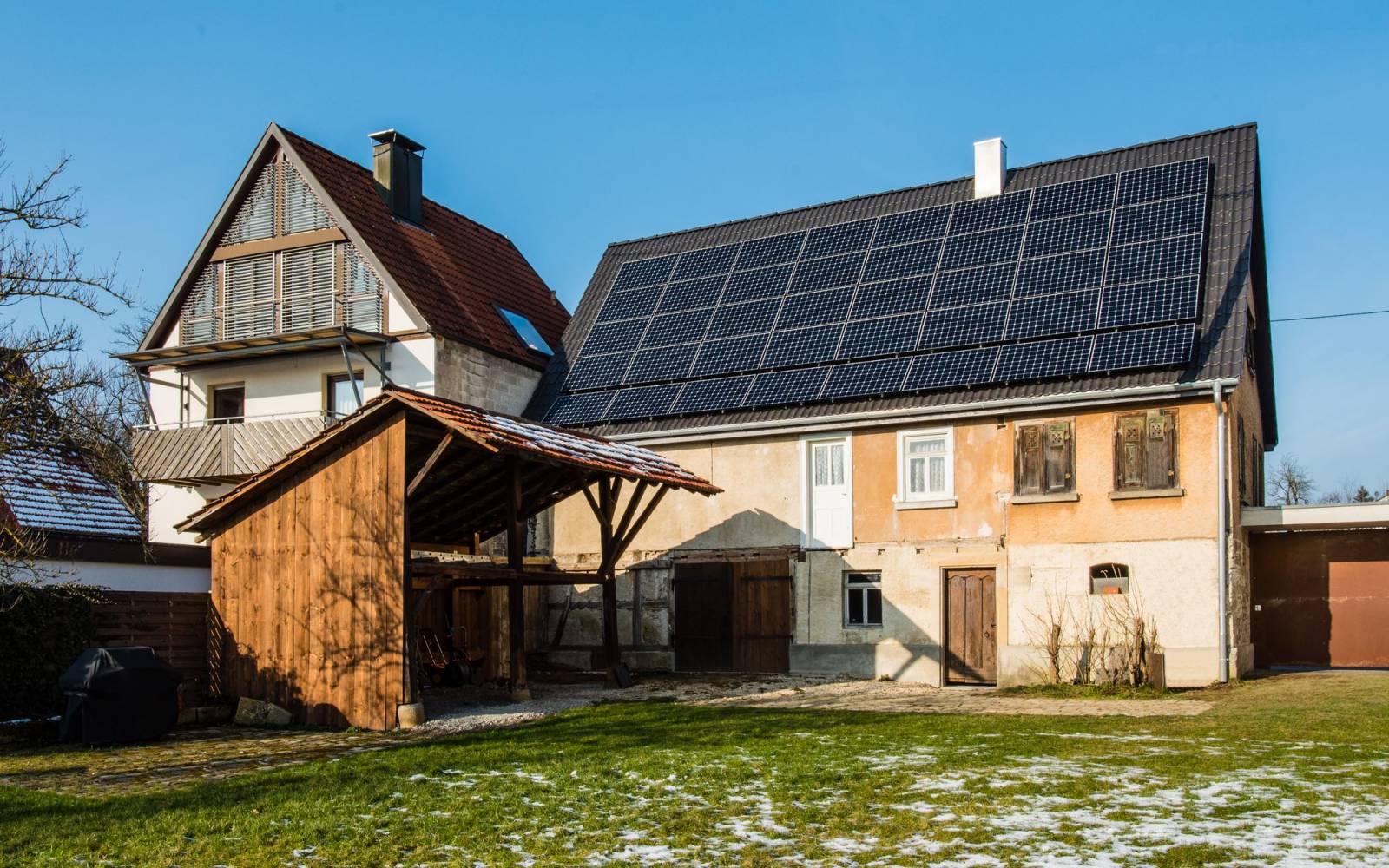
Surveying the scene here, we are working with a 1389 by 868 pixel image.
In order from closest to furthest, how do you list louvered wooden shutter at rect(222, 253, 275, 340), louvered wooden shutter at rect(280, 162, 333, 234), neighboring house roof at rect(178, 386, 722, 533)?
neighboring house roof at rect(178, 386, 722, 533) < louvered wooden shutter at rect(280, 162, 333, 234) < louvered wooden shutter at rect(222, 253, 275, 340)

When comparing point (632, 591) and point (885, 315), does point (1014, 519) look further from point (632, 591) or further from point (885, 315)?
point (632, 591)

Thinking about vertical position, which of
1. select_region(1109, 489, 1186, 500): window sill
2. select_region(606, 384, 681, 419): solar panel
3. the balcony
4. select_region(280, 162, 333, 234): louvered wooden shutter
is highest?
select_region(280, 162, 333, 234): louvered wooden shutter

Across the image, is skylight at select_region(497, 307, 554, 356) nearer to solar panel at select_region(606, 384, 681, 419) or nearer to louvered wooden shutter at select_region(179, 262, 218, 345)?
solar panel at select_region(606, 384, 681, 419)

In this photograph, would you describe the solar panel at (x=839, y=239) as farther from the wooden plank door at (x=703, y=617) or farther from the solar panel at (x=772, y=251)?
the wooden plank door at (x=703, y=617)

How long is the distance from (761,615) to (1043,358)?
268 inches

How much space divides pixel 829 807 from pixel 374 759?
16.5 feet

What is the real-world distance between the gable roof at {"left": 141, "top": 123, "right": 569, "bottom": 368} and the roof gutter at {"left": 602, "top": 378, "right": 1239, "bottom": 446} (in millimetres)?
4170

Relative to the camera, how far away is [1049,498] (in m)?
21.2

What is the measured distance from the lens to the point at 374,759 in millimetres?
12805

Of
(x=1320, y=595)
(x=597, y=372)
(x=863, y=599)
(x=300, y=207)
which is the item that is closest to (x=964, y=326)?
(x=863, y=599)

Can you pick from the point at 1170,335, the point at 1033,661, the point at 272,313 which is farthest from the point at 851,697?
the point at 272,313

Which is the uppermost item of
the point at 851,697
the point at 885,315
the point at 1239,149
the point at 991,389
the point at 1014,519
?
the point at 1239,149

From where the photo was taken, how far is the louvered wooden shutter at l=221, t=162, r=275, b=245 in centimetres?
2809

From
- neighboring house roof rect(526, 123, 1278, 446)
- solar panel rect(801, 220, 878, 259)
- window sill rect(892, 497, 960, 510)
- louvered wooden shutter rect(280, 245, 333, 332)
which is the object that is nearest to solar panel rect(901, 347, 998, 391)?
neighboring house roof rect(526, 123, 1278, 446)
